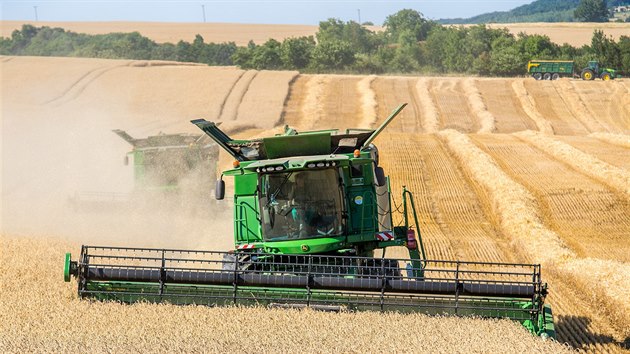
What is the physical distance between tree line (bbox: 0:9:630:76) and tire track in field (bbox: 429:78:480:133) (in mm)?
13845

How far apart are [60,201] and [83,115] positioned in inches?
652

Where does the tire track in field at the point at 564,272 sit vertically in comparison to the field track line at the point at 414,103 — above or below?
above

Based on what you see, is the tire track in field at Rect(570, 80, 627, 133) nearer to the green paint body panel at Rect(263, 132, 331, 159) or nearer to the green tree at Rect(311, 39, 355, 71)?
the green tree at Rect(311, 39, 355, 71)

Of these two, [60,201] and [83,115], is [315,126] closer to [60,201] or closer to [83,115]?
[83,115]

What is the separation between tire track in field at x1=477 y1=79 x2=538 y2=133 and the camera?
43.0 meters

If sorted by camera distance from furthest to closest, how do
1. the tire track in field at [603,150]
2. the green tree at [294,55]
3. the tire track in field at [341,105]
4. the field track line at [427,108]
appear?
the green tree at [294,55] → the tire track in field at [341,105] → the field track line at [427,108] → the tire track in field at [603,150]

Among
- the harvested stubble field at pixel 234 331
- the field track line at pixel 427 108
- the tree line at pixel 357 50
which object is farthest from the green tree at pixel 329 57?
the harvested stubble field at pixel 234 331

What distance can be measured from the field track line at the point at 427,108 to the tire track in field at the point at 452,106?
0.26 m

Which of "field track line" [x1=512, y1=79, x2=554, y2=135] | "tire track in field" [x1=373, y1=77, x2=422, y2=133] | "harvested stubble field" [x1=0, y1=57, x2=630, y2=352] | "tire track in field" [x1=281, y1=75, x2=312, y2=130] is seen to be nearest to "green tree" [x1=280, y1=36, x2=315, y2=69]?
"harvested stubble field" [x1=0, y1=57, x2=630, y2=352]

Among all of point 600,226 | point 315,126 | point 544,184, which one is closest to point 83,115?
point 315,126

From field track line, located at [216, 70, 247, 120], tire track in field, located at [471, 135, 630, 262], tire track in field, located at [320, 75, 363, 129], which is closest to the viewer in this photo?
tire track in field, located at [471, 135, 630, 262]

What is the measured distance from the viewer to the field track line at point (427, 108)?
42.0 metres

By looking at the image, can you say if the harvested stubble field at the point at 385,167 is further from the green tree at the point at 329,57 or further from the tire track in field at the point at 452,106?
the green tree at the point at 329,57

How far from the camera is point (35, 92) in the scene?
1960 inches
